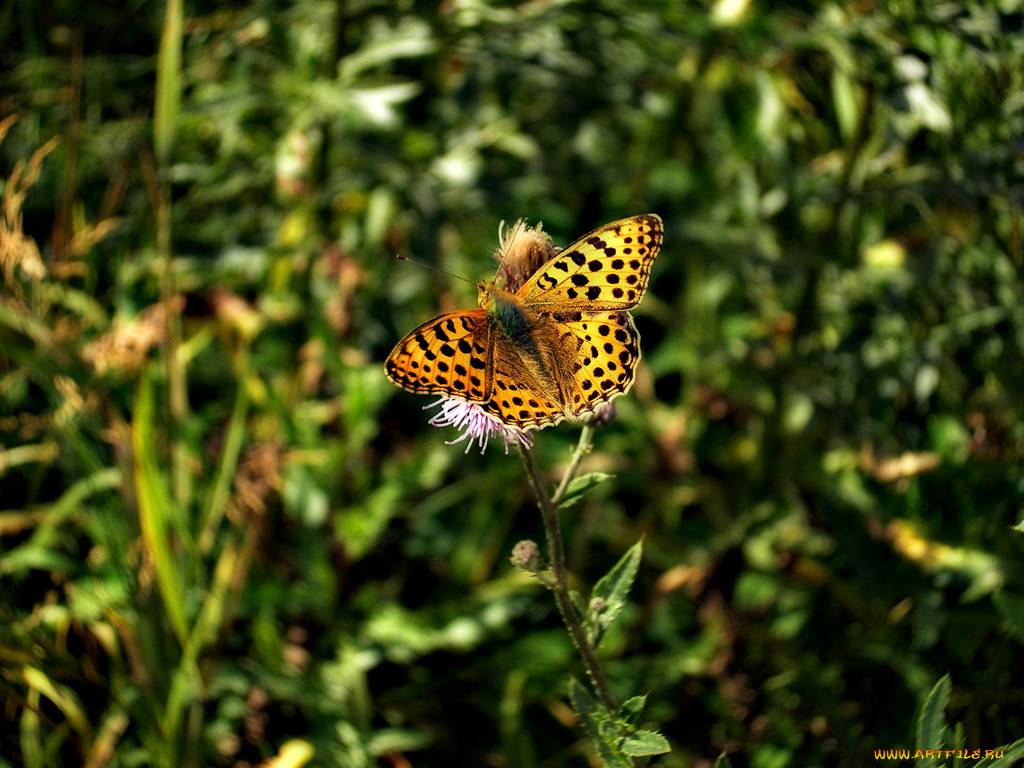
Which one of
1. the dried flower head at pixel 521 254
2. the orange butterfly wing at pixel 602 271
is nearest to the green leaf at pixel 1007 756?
the orange butterfly wing at pixel 602 271

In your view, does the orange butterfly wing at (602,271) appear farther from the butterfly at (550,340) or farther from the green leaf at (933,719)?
the green leaf at (933,719)

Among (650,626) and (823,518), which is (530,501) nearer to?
(650,626)

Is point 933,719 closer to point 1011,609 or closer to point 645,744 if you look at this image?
point 1011,609

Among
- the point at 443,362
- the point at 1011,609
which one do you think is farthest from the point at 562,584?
the point at 1011,609

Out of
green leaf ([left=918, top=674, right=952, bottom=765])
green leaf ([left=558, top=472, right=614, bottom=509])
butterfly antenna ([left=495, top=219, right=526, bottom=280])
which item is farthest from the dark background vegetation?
green leaf ([left=558, top=472, right=614, bottom=509])

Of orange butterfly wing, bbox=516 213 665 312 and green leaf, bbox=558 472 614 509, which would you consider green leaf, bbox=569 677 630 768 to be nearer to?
green leaf, bbox=558 472 614 509
